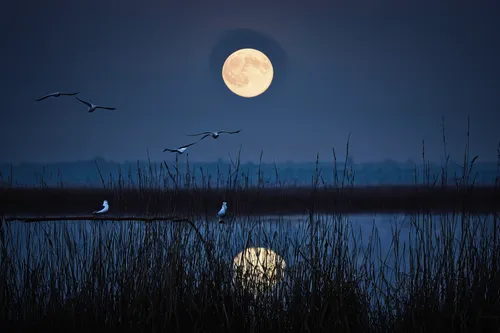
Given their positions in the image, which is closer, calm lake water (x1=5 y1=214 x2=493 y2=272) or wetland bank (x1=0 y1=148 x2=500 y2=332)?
wetland bank (x1=0 y1=148 x2=500 y2=332)

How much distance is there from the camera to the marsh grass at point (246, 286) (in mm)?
2768

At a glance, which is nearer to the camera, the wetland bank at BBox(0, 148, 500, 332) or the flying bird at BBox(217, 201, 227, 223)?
the wetland bank at BBox(0, 148, 500, 332)

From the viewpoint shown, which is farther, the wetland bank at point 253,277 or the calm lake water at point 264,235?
the calm lake water at point 264,235

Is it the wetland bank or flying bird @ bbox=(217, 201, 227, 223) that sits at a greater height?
flying bird @ bbox=(217, 201, 227, 223)

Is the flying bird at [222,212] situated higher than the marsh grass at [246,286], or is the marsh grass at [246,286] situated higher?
the flying bird at [222,212]

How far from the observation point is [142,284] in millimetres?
2768

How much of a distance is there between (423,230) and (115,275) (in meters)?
1.61

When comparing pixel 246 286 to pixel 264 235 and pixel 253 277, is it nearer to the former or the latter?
pixel 253 277

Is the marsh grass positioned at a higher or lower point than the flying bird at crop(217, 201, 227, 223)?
lower

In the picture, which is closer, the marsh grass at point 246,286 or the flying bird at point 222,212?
the marsh grass at point 246,286

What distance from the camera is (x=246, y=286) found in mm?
2852

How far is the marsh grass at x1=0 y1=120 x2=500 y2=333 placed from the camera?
2.77 meters

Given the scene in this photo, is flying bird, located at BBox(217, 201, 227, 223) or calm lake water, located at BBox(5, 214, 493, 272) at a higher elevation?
flying bird, located at BBox(217, 201, 227, 223)

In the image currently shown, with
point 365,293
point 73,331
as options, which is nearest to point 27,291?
point 73,331
